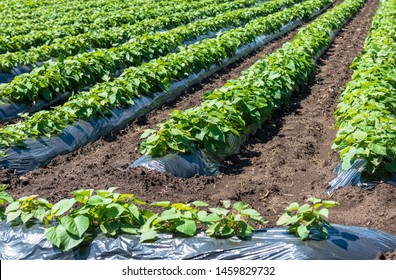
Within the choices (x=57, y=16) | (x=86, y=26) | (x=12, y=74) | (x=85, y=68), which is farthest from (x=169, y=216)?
(x=57, y=16)

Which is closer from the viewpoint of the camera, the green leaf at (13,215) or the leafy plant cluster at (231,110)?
the green leaf at (13,215)

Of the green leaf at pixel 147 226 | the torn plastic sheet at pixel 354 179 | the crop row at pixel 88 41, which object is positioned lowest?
the torn plastic sheet at pixel 354 179


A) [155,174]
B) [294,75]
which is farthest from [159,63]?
[155,174]

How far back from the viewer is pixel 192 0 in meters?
24.2

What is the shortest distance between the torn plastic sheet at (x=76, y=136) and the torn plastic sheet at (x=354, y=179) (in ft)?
10.9

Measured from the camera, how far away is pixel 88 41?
12.6m

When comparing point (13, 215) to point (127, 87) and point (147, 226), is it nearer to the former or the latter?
point (147, 226)

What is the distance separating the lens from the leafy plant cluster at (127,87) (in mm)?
6707

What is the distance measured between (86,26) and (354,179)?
11210 millimetres

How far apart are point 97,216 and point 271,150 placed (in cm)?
358

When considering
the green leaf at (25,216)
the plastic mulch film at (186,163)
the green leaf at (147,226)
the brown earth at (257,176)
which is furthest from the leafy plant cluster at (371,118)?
the green leaf at (25,216)

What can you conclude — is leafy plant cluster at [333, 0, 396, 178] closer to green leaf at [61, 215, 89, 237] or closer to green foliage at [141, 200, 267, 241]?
green foliage at [141, 200, 267, 241]

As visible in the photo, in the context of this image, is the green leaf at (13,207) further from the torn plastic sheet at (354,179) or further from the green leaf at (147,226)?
the torn plastic sheet at (354,179)
